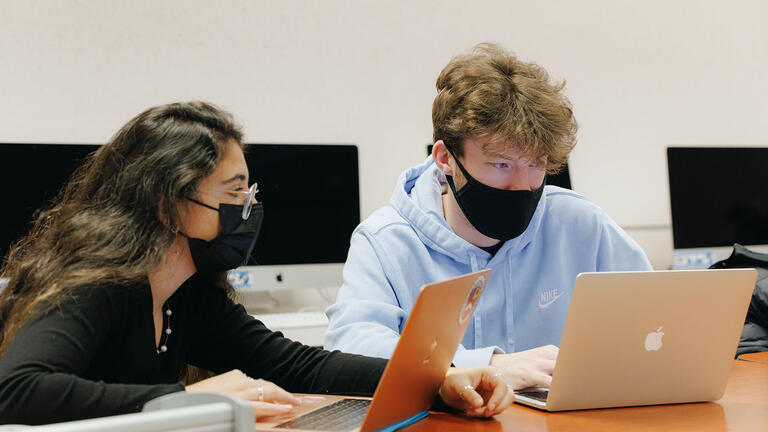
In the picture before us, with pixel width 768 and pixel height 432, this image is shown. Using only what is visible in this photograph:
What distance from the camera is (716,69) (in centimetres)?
360

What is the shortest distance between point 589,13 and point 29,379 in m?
3.12

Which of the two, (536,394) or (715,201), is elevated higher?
(536,394)

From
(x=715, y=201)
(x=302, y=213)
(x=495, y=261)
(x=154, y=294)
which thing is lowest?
(x=715, y=201)

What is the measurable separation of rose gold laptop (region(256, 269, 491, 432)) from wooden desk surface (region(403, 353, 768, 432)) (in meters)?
0.06

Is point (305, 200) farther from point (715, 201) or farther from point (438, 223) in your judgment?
point (715, 201)

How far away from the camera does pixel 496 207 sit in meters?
1.50

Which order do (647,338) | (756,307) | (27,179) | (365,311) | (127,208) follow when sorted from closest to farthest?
(647,338) < (127,208) < (365,311) < (756,307) < (27,179)

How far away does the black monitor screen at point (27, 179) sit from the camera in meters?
2.52

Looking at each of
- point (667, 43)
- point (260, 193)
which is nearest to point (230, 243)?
point (260, 193)

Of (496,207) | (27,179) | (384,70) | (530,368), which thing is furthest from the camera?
(384,70)

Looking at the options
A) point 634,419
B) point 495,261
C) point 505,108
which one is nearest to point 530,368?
point 634,419

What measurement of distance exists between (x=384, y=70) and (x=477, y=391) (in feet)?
7.46

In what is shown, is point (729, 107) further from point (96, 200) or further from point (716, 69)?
point (96, 200)

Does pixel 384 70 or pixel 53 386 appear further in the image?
pixel 384 70
